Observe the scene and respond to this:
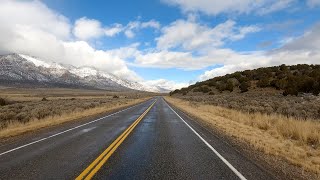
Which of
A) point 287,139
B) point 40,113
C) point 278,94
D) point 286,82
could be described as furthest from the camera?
point 286,82

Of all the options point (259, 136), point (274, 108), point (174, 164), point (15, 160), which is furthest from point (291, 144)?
point (274, 108)

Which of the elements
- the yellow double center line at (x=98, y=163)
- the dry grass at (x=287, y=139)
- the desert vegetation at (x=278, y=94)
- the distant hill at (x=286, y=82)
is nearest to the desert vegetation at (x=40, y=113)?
the yellow double center line at (x=98, y=163)

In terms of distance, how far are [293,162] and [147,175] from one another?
471cm

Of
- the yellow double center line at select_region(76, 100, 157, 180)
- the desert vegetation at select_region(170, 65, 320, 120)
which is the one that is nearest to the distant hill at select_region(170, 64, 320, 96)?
the desert vegetation at select_region(170, 65, 320, 120)

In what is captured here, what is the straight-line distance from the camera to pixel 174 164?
8602 millimetres

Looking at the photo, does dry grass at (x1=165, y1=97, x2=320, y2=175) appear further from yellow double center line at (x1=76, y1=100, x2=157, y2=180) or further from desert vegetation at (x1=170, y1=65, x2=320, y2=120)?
desert vegetation at (x1=170, y1=65, x2=320, y2=120)

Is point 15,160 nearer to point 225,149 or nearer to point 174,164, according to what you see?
point 174,164

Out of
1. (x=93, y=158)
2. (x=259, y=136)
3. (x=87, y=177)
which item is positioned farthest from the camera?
(x=259, y=136)

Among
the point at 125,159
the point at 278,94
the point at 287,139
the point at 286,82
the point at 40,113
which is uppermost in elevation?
the point at 286,82

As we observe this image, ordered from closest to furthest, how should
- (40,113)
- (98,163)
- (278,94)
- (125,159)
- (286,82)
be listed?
(98,163)
(125,159)
(40,113)
(278,94)
(286,82)

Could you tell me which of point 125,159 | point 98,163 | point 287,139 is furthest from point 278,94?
point 98,163

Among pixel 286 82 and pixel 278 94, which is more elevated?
pixel 286 82

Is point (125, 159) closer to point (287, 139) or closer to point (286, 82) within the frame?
point (287, 139)

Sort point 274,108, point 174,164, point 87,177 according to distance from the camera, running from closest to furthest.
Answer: point 87,177 → point 174,164 → point 274,108
